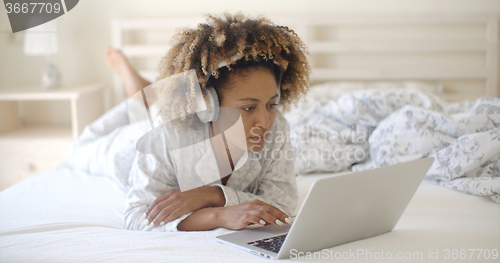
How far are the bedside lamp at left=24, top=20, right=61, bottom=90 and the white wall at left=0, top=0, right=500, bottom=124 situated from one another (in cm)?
12

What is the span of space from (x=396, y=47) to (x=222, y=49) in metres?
1.63

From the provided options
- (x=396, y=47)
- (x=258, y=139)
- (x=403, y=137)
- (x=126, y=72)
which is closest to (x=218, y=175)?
(x=258, y=139)

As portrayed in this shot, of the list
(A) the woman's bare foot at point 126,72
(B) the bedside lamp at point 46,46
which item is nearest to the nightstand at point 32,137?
(B) the bedside lamp at point 46,46

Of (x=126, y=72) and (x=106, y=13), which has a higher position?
(x=106, y=13)

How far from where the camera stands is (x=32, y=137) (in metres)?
2.04

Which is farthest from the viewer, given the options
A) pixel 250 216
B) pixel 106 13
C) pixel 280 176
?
pixel 106 13

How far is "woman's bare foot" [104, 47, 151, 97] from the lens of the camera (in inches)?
70.2

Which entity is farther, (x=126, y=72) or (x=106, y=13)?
(x=106, y=13)

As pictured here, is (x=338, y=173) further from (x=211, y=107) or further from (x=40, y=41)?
(x=40, y=41)

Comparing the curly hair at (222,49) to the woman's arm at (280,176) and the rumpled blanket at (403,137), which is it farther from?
the rumpled blanket at (403,137)

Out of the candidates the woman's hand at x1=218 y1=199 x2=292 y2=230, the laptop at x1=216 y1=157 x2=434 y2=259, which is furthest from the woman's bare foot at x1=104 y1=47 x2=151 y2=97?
the laptop at x1=216 y1=157 x2=434 y2=259

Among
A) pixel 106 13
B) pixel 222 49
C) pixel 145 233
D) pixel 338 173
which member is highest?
pixel 106 13

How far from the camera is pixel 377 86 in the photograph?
2047 mm

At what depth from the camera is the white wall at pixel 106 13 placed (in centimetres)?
222
